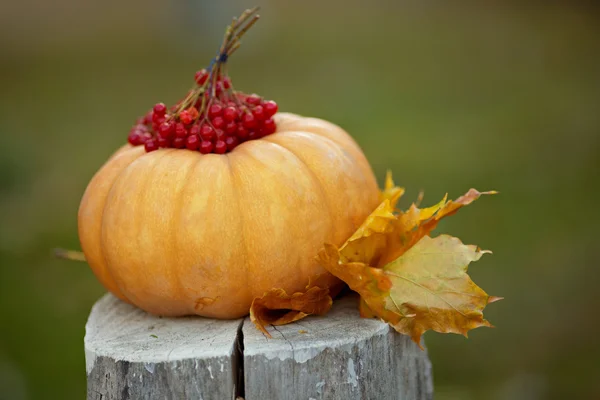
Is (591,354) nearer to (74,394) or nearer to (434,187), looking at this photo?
(434,187)

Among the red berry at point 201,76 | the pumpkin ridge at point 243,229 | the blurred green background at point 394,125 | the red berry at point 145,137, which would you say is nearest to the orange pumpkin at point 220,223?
the pumpkin ridge at point 243,229

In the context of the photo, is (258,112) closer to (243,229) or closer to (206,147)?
(206,147)

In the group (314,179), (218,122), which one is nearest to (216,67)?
(218,122)

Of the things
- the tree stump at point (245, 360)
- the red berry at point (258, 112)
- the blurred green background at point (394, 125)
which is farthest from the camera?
the blurred green background at point (394, 125)

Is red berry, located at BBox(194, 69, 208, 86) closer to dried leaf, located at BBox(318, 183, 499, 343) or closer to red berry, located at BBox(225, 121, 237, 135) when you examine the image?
red berry, located at BBox(225, 121, 237, 135)

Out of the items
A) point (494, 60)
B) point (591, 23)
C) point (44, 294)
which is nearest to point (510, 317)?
point (44, 294)

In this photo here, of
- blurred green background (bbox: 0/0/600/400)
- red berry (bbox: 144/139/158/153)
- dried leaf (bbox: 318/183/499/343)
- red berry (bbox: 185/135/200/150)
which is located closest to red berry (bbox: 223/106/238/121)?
red berry (bbox: 185/135/200/150)

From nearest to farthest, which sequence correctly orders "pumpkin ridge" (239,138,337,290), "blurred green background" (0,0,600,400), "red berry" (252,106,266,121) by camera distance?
"pumpkin ridge" (239,138,337,290), "red berry" (252,106,266,121), "blurred green background" (0,0,600,400)

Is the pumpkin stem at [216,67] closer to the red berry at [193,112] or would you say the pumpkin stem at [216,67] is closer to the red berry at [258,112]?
the red berry at [193,112]

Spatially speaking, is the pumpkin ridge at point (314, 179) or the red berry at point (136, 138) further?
the red berry at point (136, 138)
